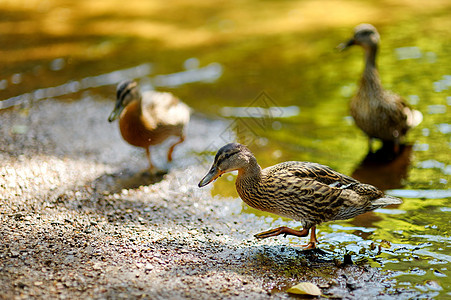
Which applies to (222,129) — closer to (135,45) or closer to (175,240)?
(175,240)

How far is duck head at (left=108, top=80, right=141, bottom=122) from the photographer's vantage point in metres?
6.36

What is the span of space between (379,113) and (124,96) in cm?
350

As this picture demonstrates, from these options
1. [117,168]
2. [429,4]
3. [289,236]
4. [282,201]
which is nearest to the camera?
[282,201]

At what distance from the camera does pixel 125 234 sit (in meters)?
4.84

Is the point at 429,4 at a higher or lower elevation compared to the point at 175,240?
higher

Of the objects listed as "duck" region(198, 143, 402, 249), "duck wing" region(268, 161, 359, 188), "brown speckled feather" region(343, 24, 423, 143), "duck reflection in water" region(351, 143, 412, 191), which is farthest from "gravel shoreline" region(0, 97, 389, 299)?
"brown speckled feather" region(343, 24, 423, 143)

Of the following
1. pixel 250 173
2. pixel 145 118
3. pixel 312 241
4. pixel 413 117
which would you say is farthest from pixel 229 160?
pixel 413 117

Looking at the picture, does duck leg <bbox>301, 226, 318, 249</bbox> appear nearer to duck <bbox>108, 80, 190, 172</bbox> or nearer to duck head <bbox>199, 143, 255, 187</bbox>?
duck head <bbox>199, 143, 255, 187</bbox>

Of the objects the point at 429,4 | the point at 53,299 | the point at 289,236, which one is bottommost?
the point at 289,236

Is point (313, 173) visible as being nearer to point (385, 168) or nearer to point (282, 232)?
point (282, 232)

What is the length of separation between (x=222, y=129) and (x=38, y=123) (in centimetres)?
270

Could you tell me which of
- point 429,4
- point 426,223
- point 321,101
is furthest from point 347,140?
point 429,4

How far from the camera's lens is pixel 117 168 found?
646 cm

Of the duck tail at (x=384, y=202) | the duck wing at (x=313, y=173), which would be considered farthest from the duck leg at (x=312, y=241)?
the duck tail at (x=384, y=202)
